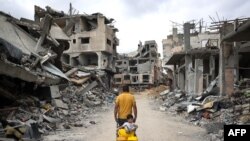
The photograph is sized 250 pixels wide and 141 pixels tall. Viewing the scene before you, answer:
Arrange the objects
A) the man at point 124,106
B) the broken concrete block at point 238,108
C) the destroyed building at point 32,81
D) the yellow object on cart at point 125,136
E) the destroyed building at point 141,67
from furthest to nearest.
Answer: the destroyed building at point 141,67 < the broken concrete block at point 238,108 < the destroyed building at point 32,81 < the man at point 124,106 < the yellow object on cart at point 125,136

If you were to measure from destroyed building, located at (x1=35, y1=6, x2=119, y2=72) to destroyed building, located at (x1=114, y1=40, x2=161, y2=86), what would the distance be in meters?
10.4

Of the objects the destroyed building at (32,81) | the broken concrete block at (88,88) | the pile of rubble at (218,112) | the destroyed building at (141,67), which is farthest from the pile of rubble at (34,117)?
the destroyed building at (141,67)

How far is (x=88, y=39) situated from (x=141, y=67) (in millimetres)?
17167

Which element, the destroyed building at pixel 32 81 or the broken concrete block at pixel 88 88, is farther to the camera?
the broken concrete block at pixel 88 88

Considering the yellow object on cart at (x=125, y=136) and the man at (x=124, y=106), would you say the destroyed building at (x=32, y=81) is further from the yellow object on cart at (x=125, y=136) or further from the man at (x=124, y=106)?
the yellow object on cart at (x=125, y=136)

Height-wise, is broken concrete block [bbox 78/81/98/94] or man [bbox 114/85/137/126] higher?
man [bbox 114/85/137/126]

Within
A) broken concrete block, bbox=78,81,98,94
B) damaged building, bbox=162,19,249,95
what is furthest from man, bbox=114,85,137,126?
broken concrete block, bbox=78,81,98,94

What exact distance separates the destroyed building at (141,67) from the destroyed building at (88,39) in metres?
10.4

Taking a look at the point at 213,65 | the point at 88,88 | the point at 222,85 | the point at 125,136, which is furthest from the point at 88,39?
the point at 125,136

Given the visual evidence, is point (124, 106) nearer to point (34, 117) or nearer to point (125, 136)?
point (125, 136)

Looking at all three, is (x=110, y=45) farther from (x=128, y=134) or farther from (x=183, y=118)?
(x=128, y=134)

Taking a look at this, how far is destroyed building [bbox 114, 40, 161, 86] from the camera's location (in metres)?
58.8

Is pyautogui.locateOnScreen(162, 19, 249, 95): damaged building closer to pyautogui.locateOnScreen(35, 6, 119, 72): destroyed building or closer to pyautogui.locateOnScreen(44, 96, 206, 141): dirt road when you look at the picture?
pyautogui.locateOnScreen(44, 96, 206, 141): dirt road

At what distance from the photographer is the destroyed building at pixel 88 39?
44.8 m
